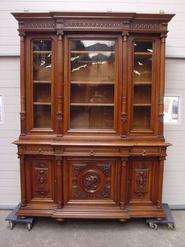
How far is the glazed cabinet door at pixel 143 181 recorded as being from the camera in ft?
9.71

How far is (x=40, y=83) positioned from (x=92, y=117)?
670 mm

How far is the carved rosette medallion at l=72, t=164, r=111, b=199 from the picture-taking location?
9.61 ft

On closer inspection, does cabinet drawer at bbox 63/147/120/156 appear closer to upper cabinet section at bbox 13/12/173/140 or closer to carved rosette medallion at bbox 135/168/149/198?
upper cabinet section at bbox 13/12/173/140

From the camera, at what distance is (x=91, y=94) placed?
3.00 metres

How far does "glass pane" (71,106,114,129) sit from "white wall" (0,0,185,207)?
860 mm

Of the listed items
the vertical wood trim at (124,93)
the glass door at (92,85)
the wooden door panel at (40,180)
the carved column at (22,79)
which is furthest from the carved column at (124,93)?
the carved column at (22,79)

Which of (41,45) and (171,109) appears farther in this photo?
(171,109)

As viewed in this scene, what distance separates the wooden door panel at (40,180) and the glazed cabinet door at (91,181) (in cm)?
17

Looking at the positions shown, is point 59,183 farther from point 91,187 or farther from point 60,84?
point 60,84

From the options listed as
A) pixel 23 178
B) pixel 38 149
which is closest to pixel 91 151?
pixel 38 149

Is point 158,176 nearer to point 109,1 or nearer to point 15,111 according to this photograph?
point 15,111

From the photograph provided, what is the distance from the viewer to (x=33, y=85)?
→ 2908mm

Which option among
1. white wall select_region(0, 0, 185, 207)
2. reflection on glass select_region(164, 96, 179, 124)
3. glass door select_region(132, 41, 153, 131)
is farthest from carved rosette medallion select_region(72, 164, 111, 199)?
reflection on glass select_region(164, 96, 179, 124)

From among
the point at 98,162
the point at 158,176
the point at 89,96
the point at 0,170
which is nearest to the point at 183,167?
the point at 158,176
